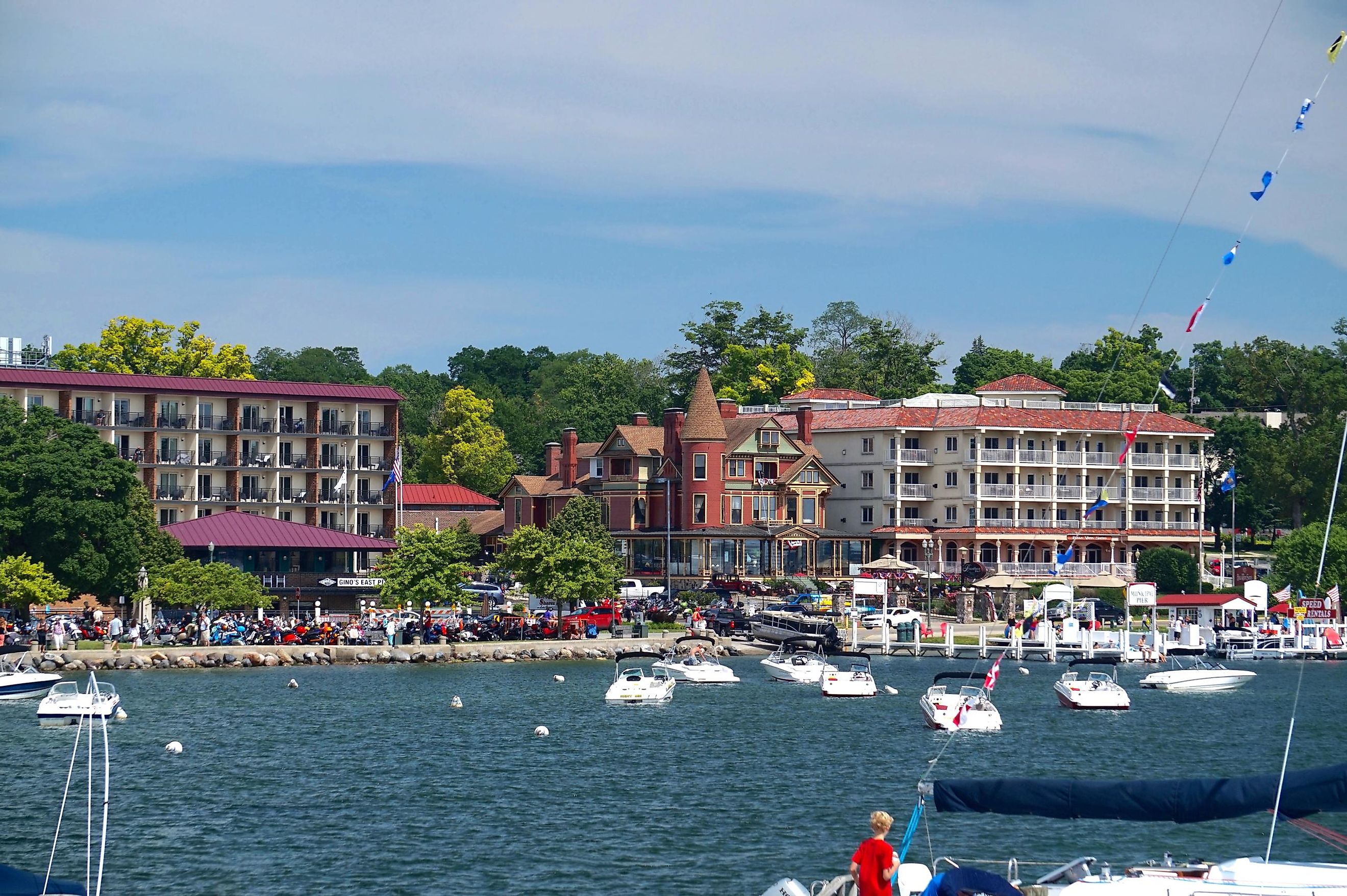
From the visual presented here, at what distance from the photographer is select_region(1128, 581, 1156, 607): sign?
85.6m

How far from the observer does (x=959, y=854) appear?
3241cm

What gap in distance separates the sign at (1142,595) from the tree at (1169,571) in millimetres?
18047

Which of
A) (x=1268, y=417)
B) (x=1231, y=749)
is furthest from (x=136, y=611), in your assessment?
(x=1268, y=417)

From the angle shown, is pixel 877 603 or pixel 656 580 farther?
pixel 656 580

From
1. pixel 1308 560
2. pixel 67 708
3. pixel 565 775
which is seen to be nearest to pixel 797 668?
pixel 565 775

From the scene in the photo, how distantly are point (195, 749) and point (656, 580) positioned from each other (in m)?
62.5

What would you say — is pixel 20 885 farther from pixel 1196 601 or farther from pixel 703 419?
pixel 703 419

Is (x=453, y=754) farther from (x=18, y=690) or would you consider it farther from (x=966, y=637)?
(x=966, y=637)

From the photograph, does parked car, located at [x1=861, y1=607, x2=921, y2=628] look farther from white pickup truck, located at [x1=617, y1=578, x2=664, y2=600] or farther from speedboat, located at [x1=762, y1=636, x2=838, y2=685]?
speedboat, located at [x1=762, y1=636, x2=838, y2=685]

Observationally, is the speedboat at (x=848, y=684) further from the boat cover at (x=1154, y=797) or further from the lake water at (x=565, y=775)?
the boat cover at (x=1154, y=797)

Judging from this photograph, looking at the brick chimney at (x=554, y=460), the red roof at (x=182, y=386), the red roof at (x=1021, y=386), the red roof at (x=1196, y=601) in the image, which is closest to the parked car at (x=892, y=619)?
the red roof at (x=1196, y=601)

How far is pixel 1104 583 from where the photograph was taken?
3784 inches

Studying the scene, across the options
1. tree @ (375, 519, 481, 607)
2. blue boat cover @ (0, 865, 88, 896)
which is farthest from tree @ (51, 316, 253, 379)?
blue boat cover @ (0, 865, 88, 896)

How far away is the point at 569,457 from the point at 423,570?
140 ft
